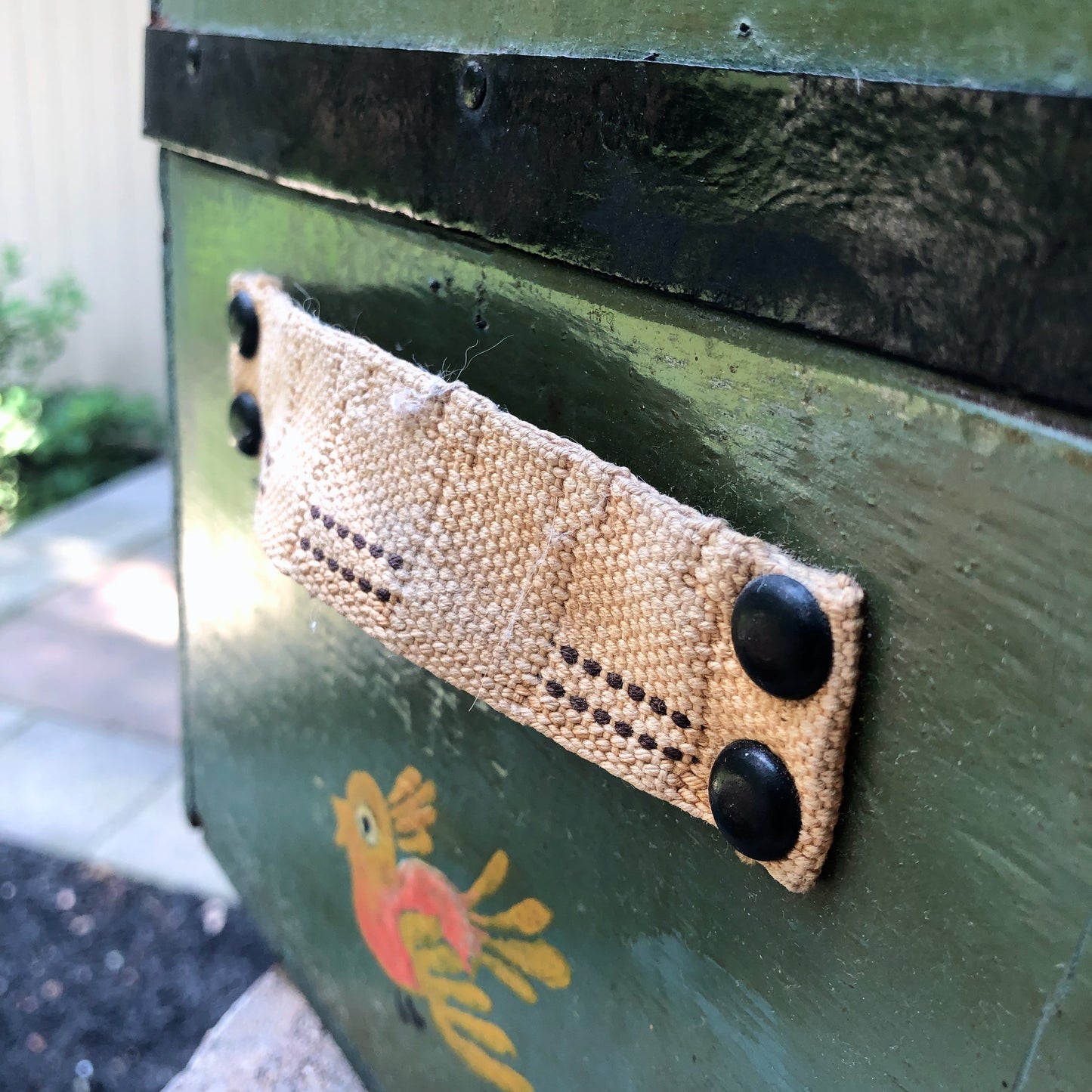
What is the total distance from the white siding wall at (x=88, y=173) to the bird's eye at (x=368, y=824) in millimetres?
3198

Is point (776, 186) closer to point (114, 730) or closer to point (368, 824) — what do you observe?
point (368, 824)

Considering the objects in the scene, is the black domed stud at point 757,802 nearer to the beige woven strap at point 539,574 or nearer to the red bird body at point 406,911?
the beige woven strap at point 539,574

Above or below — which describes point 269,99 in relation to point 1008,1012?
above

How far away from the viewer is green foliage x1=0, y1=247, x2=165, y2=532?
11.4 ft

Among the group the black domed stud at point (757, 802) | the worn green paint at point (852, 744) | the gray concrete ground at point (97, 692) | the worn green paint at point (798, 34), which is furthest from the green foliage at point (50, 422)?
the black domed stud at point (757, 802)

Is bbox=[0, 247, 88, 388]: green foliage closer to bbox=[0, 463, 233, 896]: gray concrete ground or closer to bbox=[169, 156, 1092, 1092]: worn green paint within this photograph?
bbox=[0, 463, 233, 896]: gray concrete ground

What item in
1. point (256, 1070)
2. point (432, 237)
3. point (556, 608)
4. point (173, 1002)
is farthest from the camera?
point (173, 1002)

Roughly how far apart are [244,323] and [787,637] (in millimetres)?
563

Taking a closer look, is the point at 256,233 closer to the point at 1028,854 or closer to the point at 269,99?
the point at 269,99

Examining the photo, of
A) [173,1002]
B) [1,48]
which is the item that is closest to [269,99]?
[173,1002]

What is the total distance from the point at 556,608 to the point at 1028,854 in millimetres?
254

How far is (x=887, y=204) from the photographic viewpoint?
15.4 inches

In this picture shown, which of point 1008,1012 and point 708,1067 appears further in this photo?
point 708,1067

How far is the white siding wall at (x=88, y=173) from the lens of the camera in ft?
11.9
